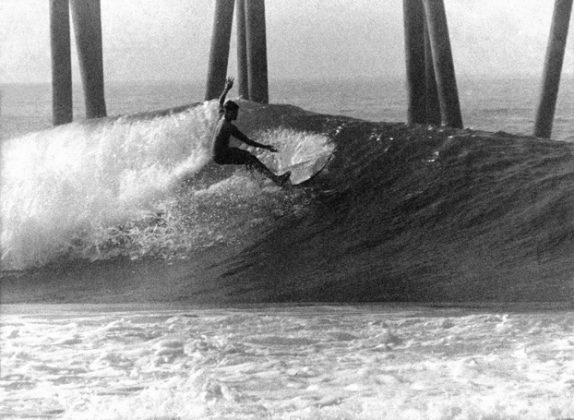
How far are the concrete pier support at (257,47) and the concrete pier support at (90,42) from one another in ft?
6.89

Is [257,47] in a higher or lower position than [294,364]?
higher

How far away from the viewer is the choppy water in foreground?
4.43m

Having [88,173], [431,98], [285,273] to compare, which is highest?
[431,98]

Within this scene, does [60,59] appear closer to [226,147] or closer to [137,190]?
[137,190]

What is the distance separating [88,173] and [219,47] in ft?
11.0

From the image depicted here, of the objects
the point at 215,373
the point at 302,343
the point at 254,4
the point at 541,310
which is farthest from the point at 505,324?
the point at 254,4

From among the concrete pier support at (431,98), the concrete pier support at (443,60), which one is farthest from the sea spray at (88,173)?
the concrete pier support at (431,98)

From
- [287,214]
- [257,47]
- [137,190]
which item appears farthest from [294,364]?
[257,47]

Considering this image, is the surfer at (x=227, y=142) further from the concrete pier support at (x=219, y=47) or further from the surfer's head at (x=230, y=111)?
the concrete pier support at (x=219, y=47)

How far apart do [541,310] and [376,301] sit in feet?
4.37

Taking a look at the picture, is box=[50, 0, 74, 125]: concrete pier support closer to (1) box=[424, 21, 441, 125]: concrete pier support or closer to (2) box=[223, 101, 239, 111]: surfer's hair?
(1) box=[424, 21, 441, 125]: concrete pier support

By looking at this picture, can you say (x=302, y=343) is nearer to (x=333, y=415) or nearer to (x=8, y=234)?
(x=333, y=415)

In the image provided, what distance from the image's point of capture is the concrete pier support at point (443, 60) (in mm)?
12555

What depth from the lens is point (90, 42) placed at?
13.4 m
